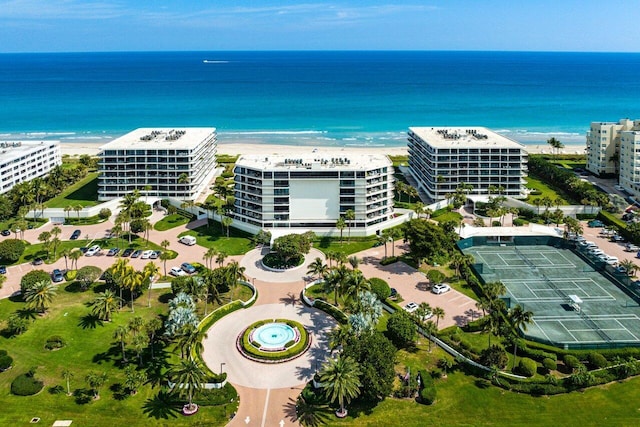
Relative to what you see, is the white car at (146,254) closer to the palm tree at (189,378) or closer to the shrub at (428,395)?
the palm tree at (189,378)

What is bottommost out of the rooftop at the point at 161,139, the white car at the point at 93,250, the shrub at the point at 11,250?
the white car at the point at 93,250

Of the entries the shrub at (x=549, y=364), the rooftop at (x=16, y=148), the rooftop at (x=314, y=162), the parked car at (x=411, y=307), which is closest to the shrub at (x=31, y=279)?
the rooftop at (x=314, y=162)

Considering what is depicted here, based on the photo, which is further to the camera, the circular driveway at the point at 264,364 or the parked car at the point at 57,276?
the parked car at the point at 57,276

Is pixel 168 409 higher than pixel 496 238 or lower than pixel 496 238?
lower

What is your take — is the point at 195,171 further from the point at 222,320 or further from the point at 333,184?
the point at 222,320

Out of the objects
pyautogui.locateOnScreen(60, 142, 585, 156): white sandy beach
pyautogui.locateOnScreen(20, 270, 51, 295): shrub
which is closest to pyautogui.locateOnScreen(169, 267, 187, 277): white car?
pyautogui.locateOnScreen(20, 270, 51, 295): shrub

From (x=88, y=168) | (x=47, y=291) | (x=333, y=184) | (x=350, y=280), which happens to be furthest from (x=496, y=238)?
(x=88, y=168)
